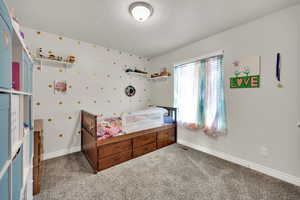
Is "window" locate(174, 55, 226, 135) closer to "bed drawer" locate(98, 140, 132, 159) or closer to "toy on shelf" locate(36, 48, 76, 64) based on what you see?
"bed drawer" locate(98, 140, 132, 159)

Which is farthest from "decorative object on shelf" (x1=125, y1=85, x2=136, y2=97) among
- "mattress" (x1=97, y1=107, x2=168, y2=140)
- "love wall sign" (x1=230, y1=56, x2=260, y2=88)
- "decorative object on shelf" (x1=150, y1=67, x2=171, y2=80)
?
"love wall sign" (x1=230, y1=56, x2=260, y2=88)

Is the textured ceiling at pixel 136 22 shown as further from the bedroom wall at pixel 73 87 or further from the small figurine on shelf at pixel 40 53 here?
the small figurine on shelf at pixel 40 53

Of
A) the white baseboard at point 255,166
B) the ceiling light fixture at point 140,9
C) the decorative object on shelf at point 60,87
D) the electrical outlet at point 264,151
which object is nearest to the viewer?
the ceiling light fixture at point 140,9

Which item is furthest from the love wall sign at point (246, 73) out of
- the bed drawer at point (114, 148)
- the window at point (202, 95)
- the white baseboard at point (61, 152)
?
the white baseboard at point (61, 152)

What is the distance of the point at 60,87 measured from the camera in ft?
8.22

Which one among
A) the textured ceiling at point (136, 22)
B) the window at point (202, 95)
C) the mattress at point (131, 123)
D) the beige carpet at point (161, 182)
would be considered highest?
the textured ceiling at point (136, 22)

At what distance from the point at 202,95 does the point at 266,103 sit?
1.00m

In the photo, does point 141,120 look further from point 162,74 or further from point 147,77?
point 147,77

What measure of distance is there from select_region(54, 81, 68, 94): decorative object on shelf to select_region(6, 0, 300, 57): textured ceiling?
95 cm

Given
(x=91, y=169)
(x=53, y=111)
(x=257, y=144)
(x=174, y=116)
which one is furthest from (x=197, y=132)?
(x=53, y=111)

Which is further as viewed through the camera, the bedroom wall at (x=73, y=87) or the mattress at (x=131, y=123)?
the bedroom wall at (x=73, y=87)

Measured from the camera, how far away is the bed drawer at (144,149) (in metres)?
2.43

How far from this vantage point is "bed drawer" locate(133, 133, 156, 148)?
2.44m

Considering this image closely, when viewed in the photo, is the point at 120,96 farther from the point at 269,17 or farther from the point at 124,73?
the point at 269,17
